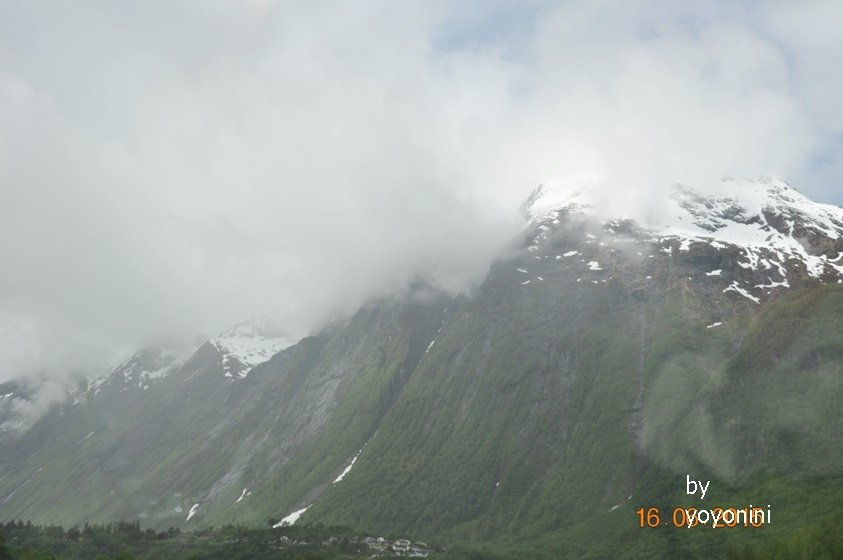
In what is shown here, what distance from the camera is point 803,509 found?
650 feet

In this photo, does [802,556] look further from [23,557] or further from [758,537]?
[23,557]

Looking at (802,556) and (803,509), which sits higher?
(803,509)

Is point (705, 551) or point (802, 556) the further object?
point (705, 551)

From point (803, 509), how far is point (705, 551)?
2840 centimetres

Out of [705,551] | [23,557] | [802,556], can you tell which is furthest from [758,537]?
[23,557]

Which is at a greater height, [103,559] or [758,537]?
[758,537]

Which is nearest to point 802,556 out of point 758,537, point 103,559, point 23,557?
point 758,537

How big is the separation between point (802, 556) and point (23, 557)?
185746mm

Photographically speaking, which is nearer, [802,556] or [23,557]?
[802,556]

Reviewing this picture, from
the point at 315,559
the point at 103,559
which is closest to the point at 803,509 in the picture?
the point at 315,559

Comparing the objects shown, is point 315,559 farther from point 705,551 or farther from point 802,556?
point 802,556

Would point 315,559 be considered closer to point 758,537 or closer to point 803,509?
point 758,537

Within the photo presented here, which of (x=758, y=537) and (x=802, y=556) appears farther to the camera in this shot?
(x=758, y=537)

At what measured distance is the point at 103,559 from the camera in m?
197
